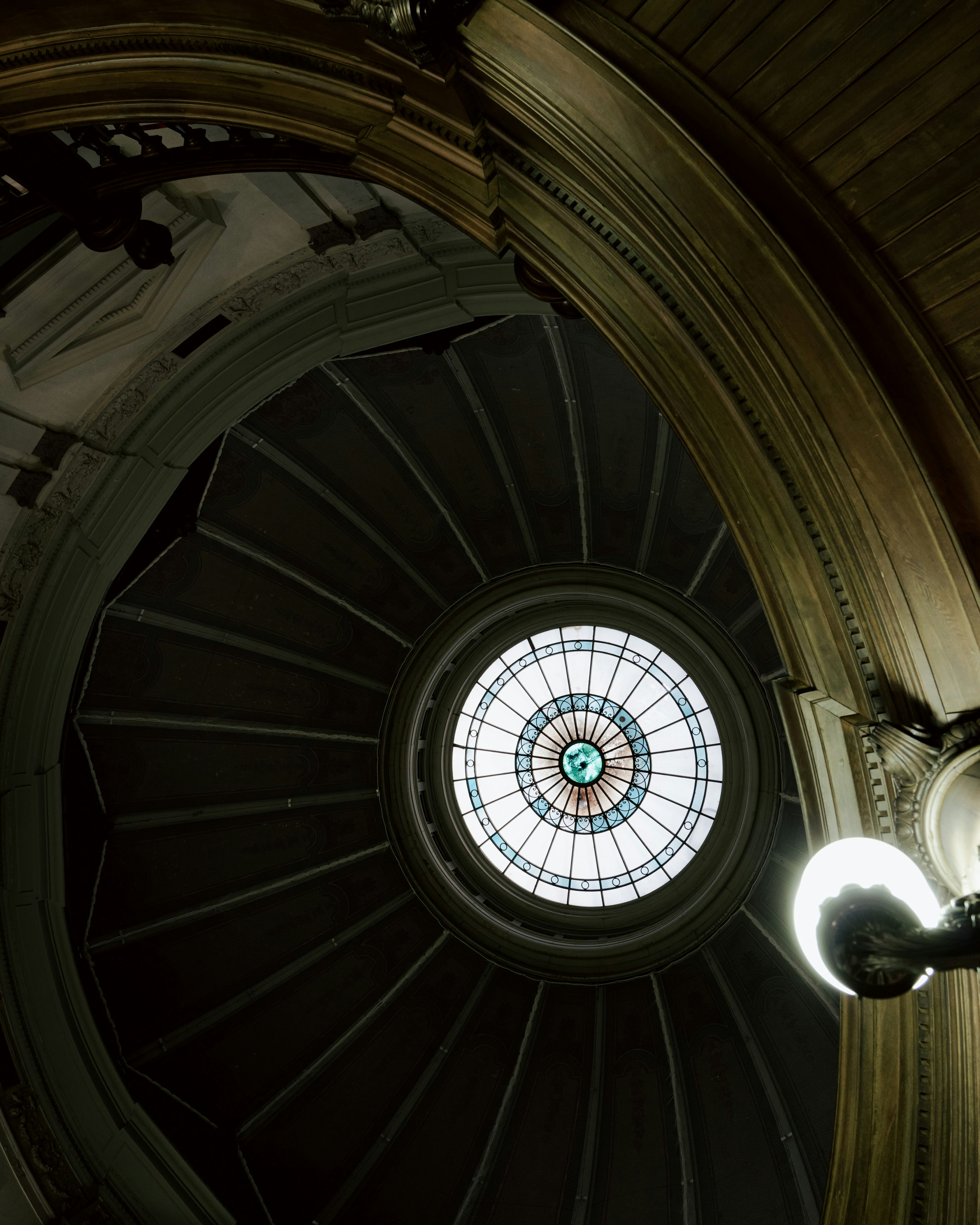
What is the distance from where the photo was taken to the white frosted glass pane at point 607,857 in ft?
46.8

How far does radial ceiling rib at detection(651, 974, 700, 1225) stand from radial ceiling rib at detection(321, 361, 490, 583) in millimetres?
7708

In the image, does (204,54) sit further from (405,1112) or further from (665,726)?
(405,1112)

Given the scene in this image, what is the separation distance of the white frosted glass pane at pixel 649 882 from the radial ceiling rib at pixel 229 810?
16.0 ft

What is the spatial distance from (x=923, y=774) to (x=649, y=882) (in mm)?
11809

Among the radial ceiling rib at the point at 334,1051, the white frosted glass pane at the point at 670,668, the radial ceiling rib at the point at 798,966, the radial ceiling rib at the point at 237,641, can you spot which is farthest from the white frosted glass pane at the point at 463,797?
the radial ceiling rib at the point at 798,966

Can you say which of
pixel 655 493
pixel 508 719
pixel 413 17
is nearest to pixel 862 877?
pixel 413 17

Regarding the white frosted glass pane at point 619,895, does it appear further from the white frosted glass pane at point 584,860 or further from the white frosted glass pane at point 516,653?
the white frosted glass pane at point 516,653

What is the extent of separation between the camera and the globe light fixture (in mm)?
2150

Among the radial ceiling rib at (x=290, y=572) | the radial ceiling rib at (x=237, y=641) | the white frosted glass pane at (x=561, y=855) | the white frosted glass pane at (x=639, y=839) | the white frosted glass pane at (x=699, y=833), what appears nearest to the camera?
the radial ceiling rib at (x=237, y=641)

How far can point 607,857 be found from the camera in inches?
565

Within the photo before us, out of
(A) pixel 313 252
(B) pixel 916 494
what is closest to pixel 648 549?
(A) pixel 313 252

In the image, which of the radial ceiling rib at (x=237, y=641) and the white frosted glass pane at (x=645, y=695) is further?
the white frosted glass pane at (x=645, y=695)

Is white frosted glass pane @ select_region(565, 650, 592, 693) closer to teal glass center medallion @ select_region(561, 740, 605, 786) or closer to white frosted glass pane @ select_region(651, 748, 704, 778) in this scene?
teal glass center medallion @ select_region(561, 740, 605, 786)

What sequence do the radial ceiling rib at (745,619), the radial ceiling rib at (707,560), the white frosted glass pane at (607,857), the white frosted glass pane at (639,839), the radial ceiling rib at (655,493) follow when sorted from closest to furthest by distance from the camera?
1. the radial ceiling rib at (655,493)
2. the radial ceiling rib at (707,560)
3. the radial ceiling rib at (745,619)
4. the white frosted glass pane at (639,839)
5. the white frosted glass pane at (607,857)
